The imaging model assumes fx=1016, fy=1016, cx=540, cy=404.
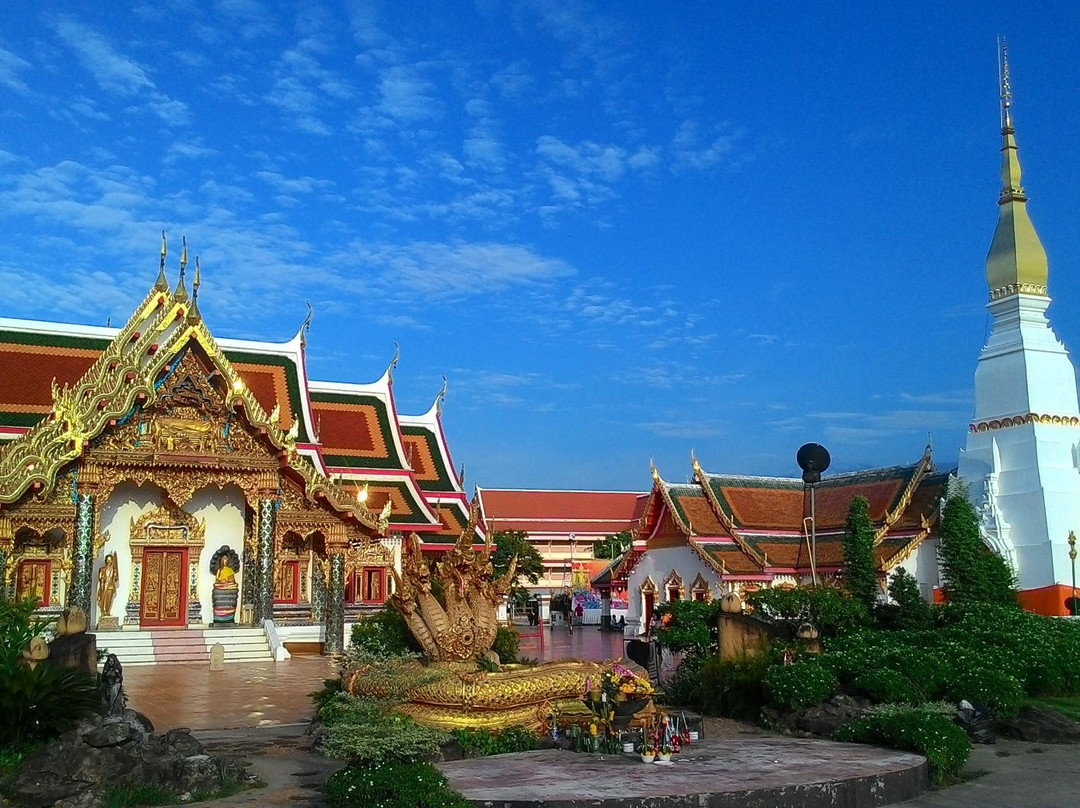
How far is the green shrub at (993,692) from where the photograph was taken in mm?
11031

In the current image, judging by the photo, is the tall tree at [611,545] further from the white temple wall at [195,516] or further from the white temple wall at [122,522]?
the white temple wall at [122,522]

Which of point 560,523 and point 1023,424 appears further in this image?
point 560,523

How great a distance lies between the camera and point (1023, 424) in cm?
2752

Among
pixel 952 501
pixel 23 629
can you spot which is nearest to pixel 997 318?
pixel 952 501

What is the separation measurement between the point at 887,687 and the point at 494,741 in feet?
15.0

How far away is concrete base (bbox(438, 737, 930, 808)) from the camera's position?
23.1ft

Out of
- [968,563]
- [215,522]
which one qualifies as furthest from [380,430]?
[968,563]

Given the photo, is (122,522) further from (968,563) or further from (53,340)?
(968,563)

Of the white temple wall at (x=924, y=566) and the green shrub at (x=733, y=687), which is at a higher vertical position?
the white temple wall at (x=924, y=566)

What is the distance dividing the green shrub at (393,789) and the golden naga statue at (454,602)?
3.66 metres

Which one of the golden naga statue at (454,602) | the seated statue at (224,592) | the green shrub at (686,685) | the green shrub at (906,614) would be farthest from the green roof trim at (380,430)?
the golden naga statue at (454,602)

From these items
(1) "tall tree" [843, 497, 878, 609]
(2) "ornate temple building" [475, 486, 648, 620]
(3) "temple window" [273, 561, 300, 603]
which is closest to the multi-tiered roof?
(3) "temple window" [273, 561, 300, 603]

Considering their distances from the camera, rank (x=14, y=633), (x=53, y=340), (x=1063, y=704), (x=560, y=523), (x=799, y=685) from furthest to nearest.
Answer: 1. (x=560, y=523)
2. (x=53, y=340)
3. (x=1063, y=704)
4. (x=799, y=685)
5. (x=14, y=633)

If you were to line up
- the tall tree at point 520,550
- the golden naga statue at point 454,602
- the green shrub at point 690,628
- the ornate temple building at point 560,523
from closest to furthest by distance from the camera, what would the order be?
the golden naga statue at point 454,602
the green shrub at point 690,628
the tall tree at point 520,550
the ornate temple building at point 560,523
